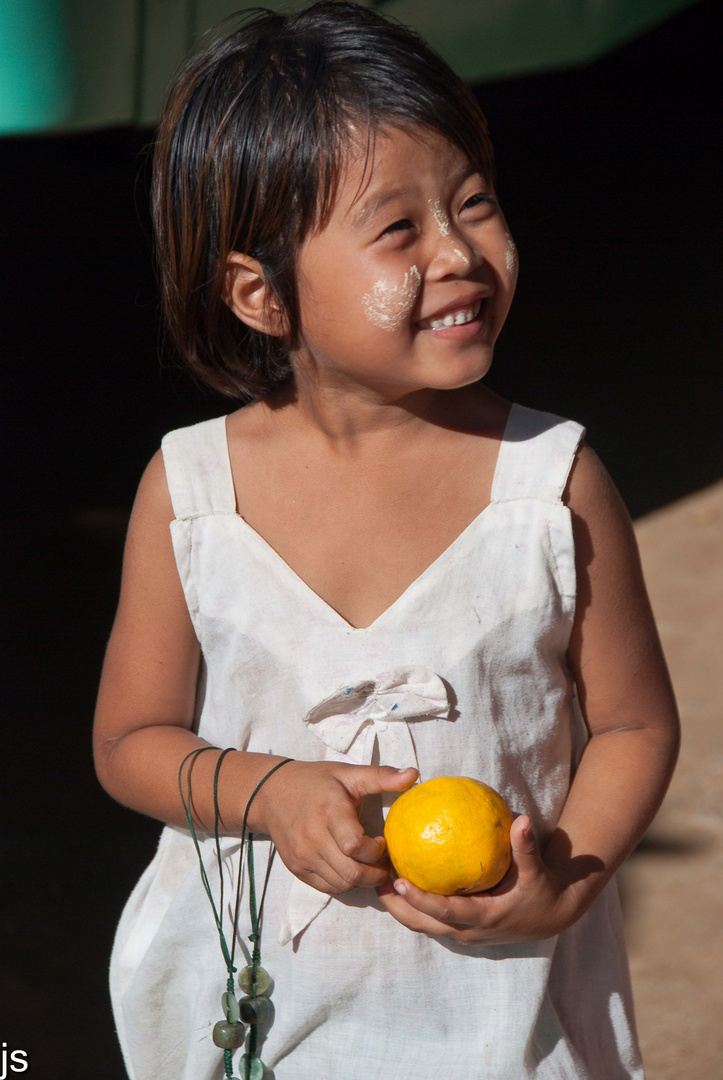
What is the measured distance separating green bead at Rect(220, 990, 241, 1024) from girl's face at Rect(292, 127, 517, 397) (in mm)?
876

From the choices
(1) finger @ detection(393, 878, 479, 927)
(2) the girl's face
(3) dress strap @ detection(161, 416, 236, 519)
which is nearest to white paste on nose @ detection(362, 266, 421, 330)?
(2) the girl's face

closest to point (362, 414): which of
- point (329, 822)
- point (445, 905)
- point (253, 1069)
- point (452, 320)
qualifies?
point (452, 320)

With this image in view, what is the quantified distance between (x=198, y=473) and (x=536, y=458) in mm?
496

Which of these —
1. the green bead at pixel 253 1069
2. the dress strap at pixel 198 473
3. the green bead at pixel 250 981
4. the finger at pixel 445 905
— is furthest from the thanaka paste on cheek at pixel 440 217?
the green bead at pixel 253 1069

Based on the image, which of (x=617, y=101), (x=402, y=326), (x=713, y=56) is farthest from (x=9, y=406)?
(x=713, y=56)

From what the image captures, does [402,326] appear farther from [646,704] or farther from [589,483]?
[646,704]

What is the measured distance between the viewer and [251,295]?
1.63 meters

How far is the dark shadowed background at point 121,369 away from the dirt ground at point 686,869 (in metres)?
0.85

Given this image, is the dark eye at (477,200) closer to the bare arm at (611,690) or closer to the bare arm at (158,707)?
the bare arm at (611,690)

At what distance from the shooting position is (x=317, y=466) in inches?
65.7

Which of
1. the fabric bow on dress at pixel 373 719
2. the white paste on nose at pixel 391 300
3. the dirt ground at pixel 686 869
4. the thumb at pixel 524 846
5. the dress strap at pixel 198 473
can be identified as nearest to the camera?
the thumb at pixel 524 846

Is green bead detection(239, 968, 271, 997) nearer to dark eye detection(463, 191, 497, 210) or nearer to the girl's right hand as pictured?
the girl's right hand

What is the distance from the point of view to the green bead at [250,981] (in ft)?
5.20

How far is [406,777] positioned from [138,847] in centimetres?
220
